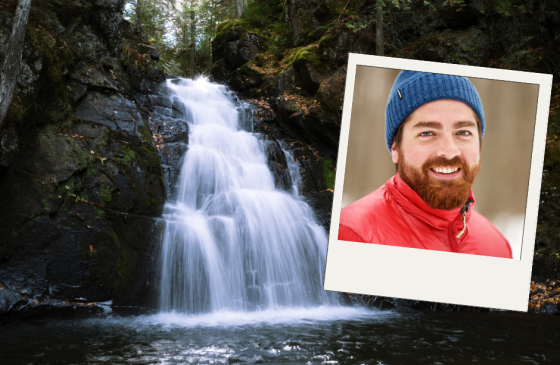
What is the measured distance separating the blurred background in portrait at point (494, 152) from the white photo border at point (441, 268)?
68 mm

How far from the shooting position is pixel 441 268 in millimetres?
2854

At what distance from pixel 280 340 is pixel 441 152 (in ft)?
11.7

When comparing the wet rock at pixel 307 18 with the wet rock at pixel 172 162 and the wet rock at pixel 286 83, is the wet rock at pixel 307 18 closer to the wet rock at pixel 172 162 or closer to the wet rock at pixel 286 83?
the wet rock at pixel 286 83

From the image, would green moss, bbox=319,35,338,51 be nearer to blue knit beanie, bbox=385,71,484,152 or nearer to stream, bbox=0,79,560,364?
stream, bbox=0,79,560,364

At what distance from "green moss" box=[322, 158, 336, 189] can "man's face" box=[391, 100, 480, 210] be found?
Answer: 8.11 metres

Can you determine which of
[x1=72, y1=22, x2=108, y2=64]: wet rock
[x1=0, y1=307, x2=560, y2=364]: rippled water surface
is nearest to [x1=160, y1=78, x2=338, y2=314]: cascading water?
[x1=0, y1=307, x2=560, y2=364]: rippled water surface

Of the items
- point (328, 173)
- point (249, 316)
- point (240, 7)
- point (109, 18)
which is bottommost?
point (249, 316)

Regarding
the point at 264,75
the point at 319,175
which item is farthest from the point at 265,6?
the point at 319,175

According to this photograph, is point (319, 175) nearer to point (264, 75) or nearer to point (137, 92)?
point (264, 75)

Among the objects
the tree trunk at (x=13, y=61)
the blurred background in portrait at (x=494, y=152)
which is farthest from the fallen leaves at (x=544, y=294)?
the tree trunk at (x=13, y=61)

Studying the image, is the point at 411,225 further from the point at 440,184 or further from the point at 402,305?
the point at 402,305

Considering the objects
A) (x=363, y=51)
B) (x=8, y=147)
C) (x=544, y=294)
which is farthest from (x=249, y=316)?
(x=363, y=51)

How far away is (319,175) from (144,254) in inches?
233

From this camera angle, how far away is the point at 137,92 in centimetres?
1201
